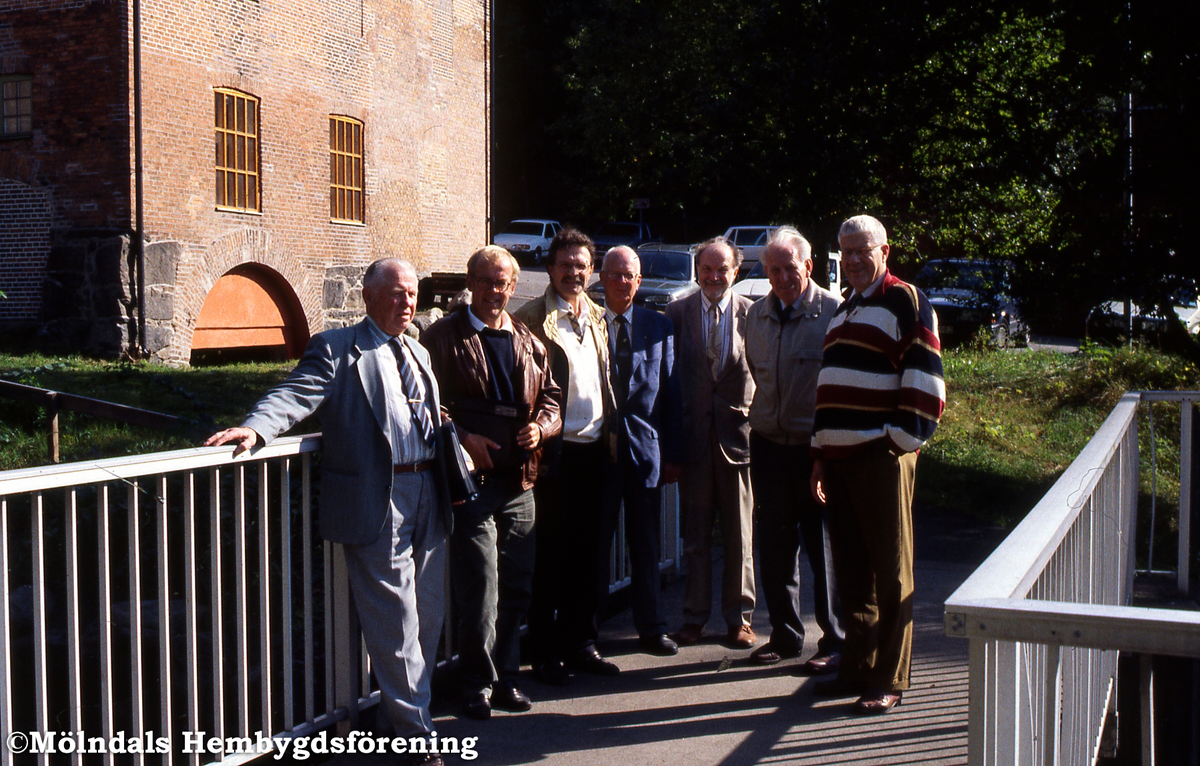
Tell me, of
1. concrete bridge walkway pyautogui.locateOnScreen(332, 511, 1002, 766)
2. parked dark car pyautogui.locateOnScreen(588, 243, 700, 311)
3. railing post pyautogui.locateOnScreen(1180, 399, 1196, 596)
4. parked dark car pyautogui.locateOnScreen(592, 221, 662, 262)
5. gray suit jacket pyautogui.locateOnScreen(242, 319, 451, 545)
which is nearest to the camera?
gray suit jacket pyautogui.locateOnScreen(242, 319, 451, 545)

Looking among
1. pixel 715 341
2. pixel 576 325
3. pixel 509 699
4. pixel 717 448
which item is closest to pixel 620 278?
pixel 576 325

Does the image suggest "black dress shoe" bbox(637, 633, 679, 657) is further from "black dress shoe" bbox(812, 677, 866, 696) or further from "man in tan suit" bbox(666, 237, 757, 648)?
"black dress shoe" bbox(812, 677, 866, 696)

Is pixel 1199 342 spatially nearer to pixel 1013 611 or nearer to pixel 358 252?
pixel 1013 611

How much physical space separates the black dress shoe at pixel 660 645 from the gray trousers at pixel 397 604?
1.69 metres

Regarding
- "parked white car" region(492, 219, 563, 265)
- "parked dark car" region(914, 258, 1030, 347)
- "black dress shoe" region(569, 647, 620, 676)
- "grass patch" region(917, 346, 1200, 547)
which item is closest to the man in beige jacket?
"black dress shoe" region(569, 647, 620, 676)

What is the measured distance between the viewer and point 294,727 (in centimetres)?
435

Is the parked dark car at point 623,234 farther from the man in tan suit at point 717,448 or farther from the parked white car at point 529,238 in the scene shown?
the man in tan suit at point 717,448

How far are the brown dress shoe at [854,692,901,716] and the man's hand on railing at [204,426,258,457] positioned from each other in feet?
8.98

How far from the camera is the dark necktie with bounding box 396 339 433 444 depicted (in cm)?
436

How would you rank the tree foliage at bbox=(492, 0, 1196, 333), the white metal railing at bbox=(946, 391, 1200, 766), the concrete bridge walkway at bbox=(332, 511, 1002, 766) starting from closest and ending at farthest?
the white metal railing at bbox=(946, 391, 1200, 766) → the concrete bridge walkway at bbox=(332, 511, 1002, 766) → the tree foliage at bbox=(492, 0, 1196, 333)

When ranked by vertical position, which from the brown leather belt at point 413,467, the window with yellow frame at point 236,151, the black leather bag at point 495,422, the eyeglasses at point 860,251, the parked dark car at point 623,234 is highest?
the parked dark car at point 623,234

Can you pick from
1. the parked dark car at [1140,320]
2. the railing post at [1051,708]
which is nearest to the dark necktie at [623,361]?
the railing post at [1051,708]

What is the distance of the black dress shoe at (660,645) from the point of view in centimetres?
577

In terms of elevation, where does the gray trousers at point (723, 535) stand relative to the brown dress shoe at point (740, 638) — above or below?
above
